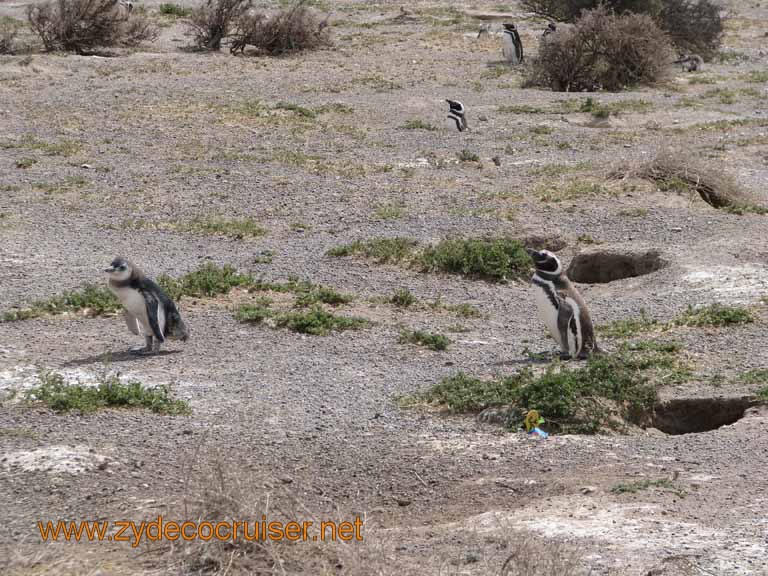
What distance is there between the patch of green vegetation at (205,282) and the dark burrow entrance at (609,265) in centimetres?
312

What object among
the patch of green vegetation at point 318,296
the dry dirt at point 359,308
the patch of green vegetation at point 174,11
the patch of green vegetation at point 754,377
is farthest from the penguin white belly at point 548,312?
the patch of green vegetation at point 174,11

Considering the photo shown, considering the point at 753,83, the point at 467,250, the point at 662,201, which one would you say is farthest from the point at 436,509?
the point at 753,83

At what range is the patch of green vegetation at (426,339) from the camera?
822cm

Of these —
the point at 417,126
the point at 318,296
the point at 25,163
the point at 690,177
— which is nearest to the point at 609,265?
the point at 690,177

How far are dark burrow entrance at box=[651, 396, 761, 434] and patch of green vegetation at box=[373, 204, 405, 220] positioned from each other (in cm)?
511

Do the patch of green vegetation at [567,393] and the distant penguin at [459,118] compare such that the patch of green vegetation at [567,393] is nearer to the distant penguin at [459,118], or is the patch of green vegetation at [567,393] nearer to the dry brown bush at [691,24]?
the distant penguin at [459,118]

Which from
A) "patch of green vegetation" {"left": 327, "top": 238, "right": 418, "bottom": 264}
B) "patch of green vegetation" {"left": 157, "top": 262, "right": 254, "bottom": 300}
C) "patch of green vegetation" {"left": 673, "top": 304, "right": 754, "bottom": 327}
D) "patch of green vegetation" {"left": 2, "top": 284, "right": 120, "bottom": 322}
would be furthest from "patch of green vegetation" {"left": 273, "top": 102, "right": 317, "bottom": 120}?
"patch of green vegetation" {"left": 673, "top": 304, "right": 754, "bottom": 327}

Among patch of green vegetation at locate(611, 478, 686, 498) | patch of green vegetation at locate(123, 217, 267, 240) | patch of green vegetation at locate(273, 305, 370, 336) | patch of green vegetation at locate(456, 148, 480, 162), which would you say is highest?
patch of green vegetation at locate(611, 478, 686, 498)

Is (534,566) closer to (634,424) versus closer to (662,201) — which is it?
(634,424)

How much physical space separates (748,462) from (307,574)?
2.71m

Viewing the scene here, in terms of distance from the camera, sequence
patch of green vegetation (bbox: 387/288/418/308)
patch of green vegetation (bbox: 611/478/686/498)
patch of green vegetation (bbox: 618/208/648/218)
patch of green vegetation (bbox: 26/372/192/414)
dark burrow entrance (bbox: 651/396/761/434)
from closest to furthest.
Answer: patch of green vegetation (bbox: 611/478/686/498)
patch of green vegetation (bbox: 26/372/192/414)
dark burrow entrance (bbox: 651/396/761/434)
patch of green vegetation (bbox: 387/288/418/308)
patch of green vegetation (bbox: 618/208/648/218)

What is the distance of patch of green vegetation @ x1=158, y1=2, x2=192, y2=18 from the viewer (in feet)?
88.8

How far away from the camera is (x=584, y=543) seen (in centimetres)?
488

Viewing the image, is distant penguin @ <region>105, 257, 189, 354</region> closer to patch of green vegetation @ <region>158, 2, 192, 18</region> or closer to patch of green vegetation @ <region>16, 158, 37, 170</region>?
patch of green vegetation @ <region>16, 158, 37, 170</region>
